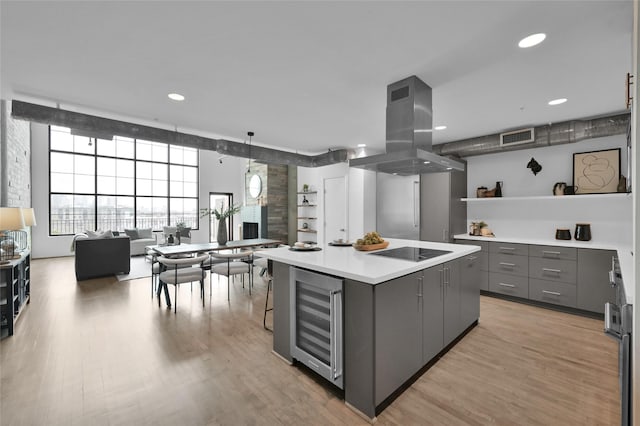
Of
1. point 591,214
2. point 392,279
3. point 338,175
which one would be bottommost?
point 392,279

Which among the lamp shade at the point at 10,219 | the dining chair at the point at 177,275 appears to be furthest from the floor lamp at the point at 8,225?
the dining chair at the point at 177,275

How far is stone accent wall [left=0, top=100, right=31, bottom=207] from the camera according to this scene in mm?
4480

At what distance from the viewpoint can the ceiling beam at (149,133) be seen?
301 cm

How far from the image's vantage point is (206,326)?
3.07m

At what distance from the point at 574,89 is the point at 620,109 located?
1.16m

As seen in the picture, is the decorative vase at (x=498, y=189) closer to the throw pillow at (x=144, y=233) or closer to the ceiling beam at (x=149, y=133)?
the ceiling beam at (x=149, y=133)

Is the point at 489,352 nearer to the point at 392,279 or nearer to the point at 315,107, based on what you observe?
the point at 392,279

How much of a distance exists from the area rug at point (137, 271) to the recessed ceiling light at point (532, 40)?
20.8 ft

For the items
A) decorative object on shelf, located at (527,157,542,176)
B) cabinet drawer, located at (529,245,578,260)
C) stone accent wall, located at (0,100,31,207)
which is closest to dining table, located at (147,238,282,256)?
stone accent wall, located at (0,100,31,207)

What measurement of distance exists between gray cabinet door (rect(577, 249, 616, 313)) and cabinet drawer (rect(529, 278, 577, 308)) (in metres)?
0.07

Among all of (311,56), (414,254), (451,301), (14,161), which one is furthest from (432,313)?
(14,161)

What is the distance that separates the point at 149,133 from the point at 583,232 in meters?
6.05

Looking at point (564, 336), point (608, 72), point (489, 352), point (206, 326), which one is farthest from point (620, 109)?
point (206, 326)

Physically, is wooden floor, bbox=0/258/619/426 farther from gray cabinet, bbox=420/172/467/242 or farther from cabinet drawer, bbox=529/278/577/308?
gray cabinet, bbox=420/172/467/242
